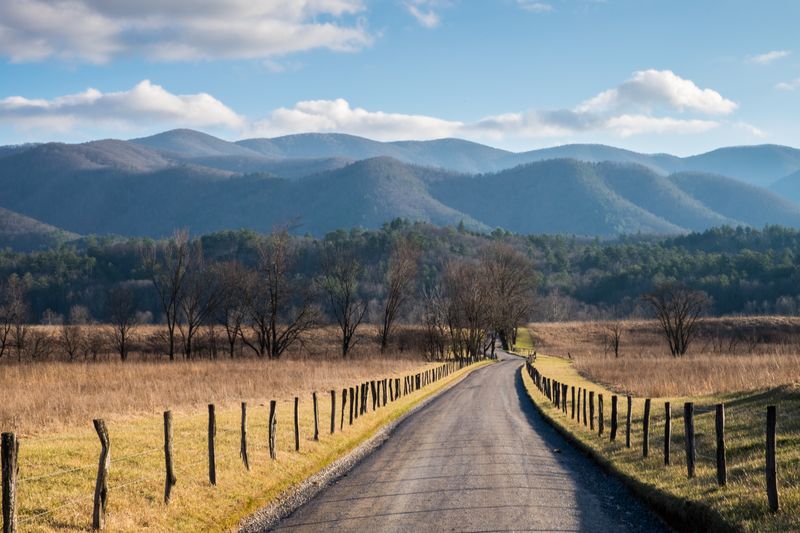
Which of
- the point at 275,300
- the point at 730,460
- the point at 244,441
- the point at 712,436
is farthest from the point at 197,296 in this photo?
the point at 730,460

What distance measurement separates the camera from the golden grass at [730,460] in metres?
12.1

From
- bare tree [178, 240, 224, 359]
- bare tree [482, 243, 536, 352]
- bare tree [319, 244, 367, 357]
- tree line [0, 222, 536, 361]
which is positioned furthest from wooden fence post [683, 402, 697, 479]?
bare tree [482, 243, 536, 352]

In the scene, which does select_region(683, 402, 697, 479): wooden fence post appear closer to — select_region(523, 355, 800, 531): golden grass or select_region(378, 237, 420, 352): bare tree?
select_region(523, 355, 800, 531): golden grass

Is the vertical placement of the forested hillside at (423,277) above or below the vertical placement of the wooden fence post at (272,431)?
above

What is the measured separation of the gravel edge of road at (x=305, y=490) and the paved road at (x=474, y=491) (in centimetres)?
31

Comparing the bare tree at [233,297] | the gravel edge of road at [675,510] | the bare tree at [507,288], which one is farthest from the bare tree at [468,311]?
the gravel edge of road at [675,510]

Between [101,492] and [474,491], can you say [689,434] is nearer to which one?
[474,491]

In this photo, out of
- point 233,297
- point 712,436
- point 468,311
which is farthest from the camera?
point 468,311

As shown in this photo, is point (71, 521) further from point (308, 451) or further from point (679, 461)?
point (679, 461)

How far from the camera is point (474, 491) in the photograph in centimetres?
1564

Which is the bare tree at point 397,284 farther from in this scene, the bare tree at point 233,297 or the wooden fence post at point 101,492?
the wooden fence post at point 101,492

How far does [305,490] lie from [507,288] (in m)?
102

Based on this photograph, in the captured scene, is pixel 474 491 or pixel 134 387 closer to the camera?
pixel 474 491

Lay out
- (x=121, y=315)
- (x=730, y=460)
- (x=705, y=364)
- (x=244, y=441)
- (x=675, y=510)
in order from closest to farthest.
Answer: (x=675, y=510) → (x=244, y=441) → (x=730, y=460) → (x=705, y=364) → (x=121, y=315)
